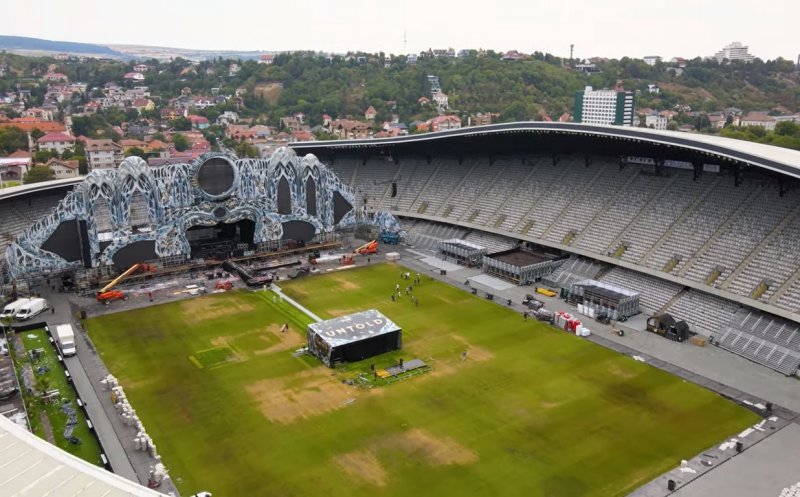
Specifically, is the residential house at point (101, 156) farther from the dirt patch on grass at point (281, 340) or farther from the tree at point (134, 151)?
the dirt patch on grass at point (281, 340)

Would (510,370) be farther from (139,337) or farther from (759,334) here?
(139,337)

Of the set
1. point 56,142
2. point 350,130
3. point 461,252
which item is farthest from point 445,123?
point 461,252

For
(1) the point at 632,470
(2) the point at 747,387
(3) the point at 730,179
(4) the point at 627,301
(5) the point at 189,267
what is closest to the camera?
(1) the point at 632,470

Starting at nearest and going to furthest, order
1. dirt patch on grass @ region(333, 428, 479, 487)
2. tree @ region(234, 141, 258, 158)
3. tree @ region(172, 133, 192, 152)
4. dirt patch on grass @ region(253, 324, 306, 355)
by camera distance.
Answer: dirt patch on grass @ region(333, 428, 479, 487) < dirt patch on grass @ region(253, 324, 306, 355) < tree @ region(234, 141, 258, 158) < tree @ region(172, 133, 192, 152)

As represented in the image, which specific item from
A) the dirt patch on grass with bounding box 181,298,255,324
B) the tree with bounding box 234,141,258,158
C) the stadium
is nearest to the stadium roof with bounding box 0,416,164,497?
the stadium

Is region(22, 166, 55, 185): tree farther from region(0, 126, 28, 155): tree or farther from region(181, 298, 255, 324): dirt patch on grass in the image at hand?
region(181, 298, 255, 324): dirt patch on grass

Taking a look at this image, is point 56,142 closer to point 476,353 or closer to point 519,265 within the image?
point 519,265

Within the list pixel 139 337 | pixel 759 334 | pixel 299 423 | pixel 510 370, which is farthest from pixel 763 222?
pixel 139 337
